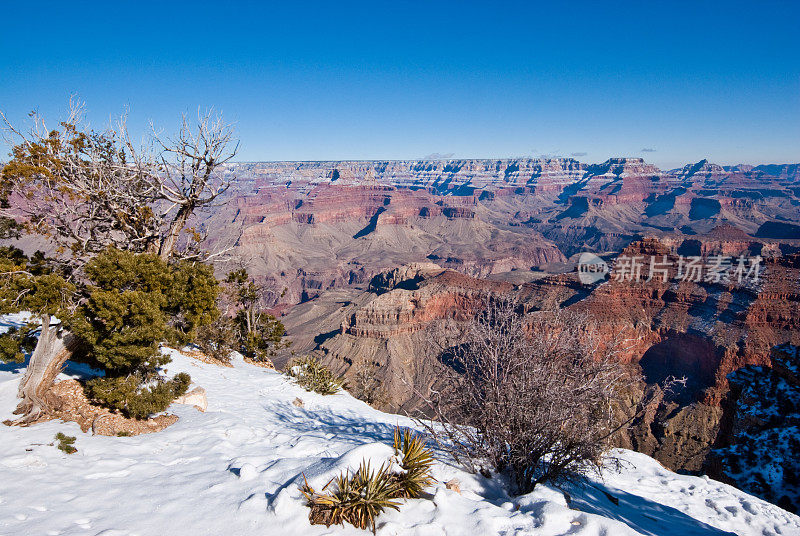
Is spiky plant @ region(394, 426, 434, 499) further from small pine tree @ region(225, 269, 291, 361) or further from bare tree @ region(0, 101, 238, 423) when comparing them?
small pine tree @ region(225, 269, 291, 361)

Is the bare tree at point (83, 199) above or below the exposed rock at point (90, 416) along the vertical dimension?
above

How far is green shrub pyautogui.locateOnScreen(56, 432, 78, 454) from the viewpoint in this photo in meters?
7.97

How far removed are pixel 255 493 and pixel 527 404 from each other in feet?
16.8

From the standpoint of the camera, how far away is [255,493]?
21.5ft

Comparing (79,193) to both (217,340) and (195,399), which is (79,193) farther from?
(217,340)

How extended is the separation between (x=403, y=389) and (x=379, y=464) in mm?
49732

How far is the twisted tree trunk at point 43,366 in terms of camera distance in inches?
372

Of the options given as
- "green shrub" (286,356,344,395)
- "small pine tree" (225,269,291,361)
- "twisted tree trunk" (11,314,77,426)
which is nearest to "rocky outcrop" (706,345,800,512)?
"green shrub" (286,356,344,395)

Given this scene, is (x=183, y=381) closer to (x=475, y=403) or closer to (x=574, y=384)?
(x=475, y=403)

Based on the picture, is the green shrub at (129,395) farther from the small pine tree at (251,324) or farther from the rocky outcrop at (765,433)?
the rocky outcrop at (765,433)

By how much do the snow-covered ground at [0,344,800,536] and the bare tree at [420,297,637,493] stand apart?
669mm

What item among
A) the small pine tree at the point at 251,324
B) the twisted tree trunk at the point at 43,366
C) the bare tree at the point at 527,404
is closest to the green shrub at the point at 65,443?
the twisted tree trunk at the point at 43,366

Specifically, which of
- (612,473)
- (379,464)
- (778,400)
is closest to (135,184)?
(379,464)

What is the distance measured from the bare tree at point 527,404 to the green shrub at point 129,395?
7696 mm
